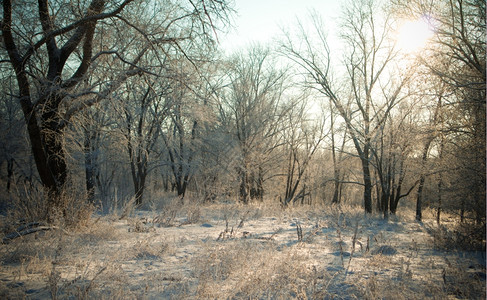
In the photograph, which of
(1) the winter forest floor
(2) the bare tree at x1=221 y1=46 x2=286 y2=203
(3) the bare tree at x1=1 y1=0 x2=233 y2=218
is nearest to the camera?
(1) the winter forest floor

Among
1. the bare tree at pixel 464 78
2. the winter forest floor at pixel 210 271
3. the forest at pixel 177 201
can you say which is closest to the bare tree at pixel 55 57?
the forest at pixel 177 201

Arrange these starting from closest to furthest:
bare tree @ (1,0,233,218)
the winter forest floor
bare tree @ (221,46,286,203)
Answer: the winter forest floor
bare tree @ (1,0,233,218)
bare tree @ (221,46,286,203)

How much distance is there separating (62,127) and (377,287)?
7.04m

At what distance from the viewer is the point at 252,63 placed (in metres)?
18.2

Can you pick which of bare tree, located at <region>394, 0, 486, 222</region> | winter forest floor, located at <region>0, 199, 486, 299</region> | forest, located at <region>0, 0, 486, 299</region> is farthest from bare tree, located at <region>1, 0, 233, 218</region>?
bare tree, located at <region>394, 0, 486, 222</region>

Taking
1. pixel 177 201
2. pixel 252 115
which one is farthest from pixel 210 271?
pixel 252 115

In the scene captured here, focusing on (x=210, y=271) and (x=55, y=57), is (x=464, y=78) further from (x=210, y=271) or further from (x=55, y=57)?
(x=55, y=57)

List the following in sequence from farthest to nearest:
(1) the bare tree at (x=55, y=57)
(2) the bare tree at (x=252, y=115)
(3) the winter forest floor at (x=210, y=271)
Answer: (2) the bare tree at (x=252, y=115) < (1) the bare tree at (x=55, y=57) < (3) the winter forest floor at (x=210, y=271)

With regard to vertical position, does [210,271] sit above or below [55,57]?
below

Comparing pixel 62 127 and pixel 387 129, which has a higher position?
pixel 387 129

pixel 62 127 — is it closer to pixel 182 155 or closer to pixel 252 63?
pixel 182 155

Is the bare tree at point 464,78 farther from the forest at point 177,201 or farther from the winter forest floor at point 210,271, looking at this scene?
the winter forest floor at point 210,271

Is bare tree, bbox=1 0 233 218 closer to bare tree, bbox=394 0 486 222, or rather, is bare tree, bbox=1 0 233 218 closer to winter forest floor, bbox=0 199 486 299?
winter forest floor, bbox=0 199 486 299

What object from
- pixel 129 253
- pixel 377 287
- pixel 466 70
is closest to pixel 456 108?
pixel 466 70
